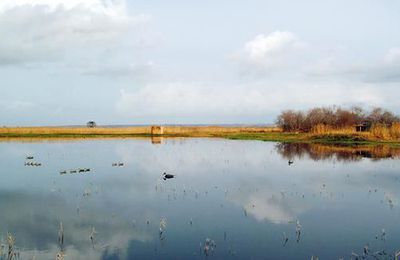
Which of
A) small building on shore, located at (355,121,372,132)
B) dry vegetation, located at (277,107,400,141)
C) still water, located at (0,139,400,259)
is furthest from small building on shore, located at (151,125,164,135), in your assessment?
still water, located at (0,139,400,259)

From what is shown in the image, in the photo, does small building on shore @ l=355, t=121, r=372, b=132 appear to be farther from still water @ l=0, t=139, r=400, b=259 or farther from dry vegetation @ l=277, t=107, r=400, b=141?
still water @ l=0, t=139, r=400, b=259

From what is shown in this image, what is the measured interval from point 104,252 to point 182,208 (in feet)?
21.5

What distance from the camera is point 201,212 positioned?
1845 centimetres

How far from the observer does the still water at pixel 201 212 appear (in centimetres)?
1345

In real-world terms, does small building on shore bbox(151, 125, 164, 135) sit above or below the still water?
above

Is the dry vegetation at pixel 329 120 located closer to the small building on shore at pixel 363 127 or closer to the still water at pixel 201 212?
the small building on shore at pixel 363 127

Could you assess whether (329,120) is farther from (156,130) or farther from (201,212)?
(201,212)

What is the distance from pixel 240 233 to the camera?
1527 cm

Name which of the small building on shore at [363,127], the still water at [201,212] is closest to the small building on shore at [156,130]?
the small building on shore at [363,127]

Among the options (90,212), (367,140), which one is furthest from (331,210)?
(367,140)

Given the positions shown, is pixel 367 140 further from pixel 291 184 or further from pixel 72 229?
pixel 72 229

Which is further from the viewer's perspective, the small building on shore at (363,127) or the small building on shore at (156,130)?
the small building on shore at (156,130)

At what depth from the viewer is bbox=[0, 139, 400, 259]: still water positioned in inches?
530

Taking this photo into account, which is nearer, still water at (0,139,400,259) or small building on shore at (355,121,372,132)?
still water at (0,139,400,259)
